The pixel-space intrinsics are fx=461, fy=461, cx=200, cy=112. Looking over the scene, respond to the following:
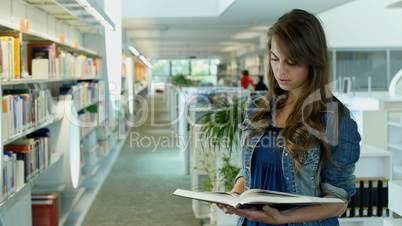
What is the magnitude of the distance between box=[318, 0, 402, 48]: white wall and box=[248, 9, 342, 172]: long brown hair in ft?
28.7

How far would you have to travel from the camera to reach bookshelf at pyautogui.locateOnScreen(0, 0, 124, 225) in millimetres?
2883

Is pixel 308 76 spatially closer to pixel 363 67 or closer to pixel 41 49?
pixel 41 49

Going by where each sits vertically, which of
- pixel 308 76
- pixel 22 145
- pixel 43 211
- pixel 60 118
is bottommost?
pixel 43 211

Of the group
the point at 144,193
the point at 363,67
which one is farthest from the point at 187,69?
the point at 144,193

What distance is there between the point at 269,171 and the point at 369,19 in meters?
9.48

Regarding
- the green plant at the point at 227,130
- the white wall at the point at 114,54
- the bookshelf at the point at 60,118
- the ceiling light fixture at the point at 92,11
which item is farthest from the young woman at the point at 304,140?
the white wall at the point at 114,54

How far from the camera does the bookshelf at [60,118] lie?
2.88m

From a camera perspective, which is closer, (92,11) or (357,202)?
(357,202)

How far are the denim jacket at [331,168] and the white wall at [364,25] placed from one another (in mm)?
8781

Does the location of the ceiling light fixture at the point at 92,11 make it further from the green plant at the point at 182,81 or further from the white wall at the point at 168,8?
the green plant at the point at 182,81

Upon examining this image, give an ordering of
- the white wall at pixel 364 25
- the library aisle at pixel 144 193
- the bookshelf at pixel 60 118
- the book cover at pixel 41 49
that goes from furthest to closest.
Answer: the white wall at pixel 364 25 < the library aisle at pixel 144 193 < the book cover at pixel 41 49 < the bookshelf at pixel 60 118

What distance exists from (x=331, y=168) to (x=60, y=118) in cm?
319

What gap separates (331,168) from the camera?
138 cm

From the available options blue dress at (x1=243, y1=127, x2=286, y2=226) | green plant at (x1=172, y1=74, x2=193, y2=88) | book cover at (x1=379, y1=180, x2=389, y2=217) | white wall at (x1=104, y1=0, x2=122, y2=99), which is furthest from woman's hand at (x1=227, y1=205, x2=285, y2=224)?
green plant at (x1=172, y1=74, x2=193, y2=88)
